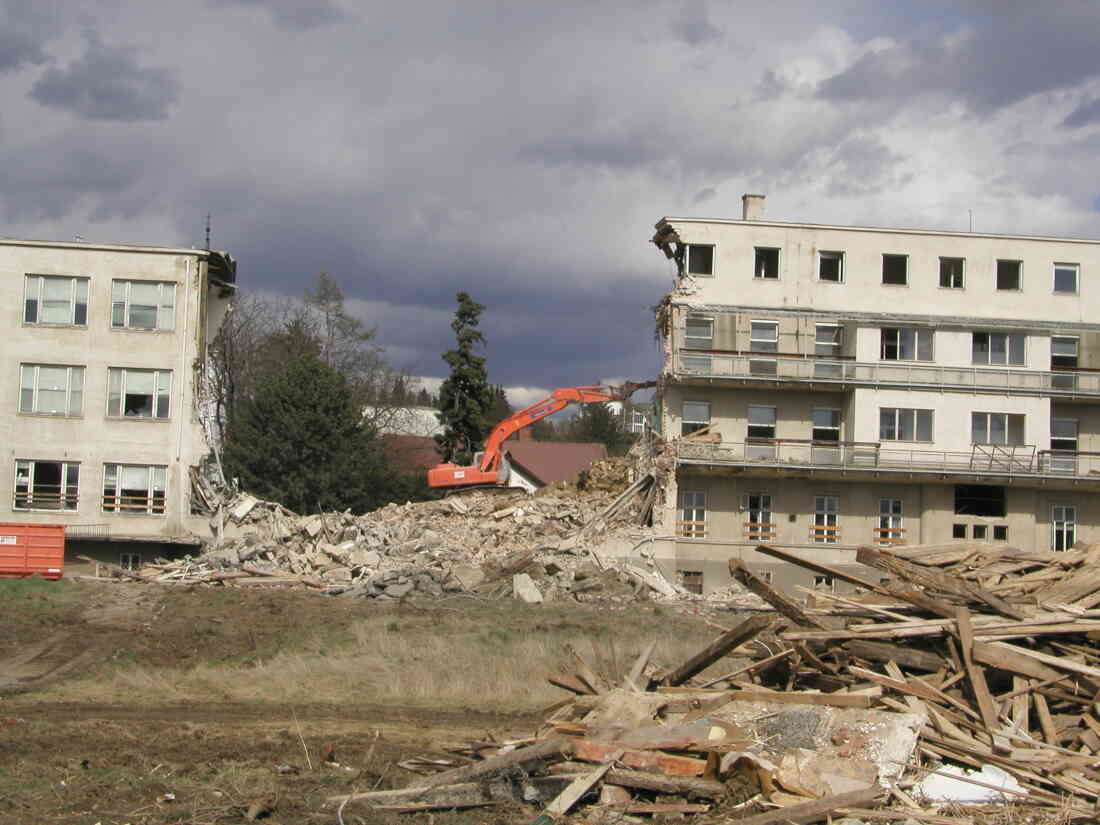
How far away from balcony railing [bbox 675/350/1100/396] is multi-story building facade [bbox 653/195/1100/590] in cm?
5

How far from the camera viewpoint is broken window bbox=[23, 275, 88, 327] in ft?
130

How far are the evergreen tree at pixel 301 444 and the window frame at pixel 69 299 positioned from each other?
34.2 feet

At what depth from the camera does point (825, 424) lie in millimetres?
41500

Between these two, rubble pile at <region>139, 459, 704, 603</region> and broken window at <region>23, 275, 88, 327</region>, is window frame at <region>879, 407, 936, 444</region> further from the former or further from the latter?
broken window at <region>23, 275, 88, 327</region>

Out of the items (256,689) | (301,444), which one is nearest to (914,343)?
(301,444)

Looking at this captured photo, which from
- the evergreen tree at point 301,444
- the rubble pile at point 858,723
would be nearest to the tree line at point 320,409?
the evergreen tree at point 301,444

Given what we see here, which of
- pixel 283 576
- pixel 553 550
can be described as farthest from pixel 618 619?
pixel 283 576

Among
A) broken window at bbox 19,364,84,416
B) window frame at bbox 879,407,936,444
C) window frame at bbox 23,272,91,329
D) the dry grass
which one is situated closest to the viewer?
the dry grass

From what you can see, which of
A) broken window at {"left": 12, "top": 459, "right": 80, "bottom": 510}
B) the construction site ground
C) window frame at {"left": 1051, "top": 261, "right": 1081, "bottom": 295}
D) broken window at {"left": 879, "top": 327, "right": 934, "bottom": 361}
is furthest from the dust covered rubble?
window frame at {"left": 1051, "top": 261, "right": 1081, "bottom": 295}

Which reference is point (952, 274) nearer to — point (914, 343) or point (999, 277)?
point (999, 277)

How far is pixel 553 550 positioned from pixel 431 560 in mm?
3854

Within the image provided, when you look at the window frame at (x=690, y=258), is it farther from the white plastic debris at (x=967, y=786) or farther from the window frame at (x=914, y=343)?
the white plastic debris at (x=967, y=786)

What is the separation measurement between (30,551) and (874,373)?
2798 centimetres

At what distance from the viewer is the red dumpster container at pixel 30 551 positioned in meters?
33.5
